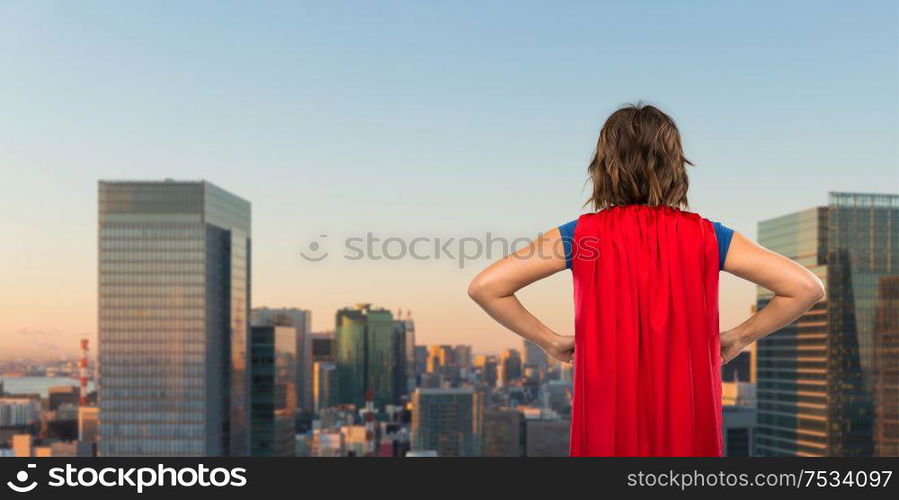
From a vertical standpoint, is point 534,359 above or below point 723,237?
below

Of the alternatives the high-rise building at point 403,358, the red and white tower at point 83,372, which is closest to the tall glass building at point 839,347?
the high-rise building at point 403,358

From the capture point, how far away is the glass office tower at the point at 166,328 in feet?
385

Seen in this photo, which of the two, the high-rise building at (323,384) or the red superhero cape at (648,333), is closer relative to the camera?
the red superhero cape at (648,333)

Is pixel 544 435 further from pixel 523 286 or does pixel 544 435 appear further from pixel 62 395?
pixel 523 286

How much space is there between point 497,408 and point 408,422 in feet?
48.5

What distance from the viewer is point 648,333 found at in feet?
8.52

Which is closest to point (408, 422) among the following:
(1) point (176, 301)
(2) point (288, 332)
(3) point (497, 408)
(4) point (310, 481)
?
(3) point (497, 408)

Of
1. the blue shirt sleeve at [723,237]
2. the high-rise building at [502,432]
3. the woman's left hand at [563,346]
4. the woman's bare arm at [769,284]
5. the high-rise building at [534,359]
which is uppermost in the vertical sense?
the blue shirt sleeve at [723,237]

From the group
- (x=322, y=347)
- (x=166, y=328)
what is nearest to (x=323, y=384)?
(x=322, y=347)

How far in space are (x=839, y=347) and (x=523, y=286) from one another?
125 metres

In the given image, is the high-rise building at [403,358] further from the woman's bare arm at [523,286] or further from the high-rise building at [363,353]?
the woman's bare arm at [523,286]

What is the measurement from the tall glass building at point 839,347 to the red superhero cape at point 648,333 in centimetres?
11611

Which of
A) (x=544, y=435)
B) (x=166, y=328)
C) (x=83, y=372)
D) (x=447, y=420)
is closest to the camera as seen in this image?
(x=166, y=328)

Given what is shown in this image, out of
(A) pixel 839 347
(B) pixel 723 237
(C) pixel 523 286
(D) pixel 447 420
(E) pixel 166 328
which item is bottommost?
(D) pixel 447 420
